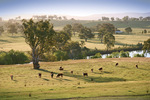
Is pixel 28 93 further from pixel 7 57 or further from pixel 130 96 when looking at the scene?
pixel 7 57

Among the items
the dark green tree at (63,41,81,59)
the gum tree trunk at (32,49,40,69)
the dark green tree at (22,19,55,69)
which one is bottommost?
the dark green tree at (63,41,81,59)

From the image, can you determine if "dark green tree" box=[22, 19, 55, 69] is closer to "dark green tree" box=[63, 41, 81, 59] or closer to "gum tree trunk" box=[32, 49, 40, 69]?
"gum tree trunk" box=[32, 49, 40, 69]

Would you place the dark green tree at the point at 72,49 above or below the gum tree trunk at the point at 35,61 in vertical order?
below

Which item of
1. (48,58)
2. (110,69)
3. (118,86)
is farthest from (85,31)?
(118,86)

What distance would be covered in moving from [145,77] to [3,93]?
2893 centimetres

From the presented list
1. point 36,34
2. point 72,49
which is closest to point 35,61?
point 36,34

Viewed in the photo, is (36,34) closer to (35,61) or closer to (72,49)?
(35,61)

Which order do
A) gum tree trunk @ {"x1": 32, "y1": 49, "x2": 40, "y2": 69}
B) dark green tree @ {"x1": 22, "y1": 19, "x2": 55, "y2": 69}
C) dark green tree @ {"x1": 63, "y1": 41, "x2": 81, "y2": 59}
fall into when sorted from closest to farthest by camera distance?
dark green tree @ {"x1": 22, "y1": 19, "x2": 55, "y2": 69} → gum tree trunk @ {"x1": 32, "y1": 49, "x2": 40, "y2": 69} → dark green tree @ {"x1": 63, "y1": 41, "x2": 81, "y2": 59}

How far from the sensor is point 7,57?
7612 centimetres

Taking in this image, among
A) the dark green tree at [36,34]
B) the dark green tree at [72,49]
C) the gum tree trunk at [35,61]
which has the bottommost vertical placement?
the dark green tree at [72,49]

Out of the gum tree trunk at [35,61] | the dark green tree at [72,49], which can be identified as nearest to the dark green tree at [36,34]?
the gum tree trunk at [35,61]

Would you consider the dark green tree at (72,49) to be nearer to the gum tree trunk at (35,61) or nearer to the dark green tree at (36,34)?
the dark green tree at (36,34)

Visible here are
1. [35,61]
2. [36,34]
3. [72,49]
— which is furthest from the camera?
[72,49]

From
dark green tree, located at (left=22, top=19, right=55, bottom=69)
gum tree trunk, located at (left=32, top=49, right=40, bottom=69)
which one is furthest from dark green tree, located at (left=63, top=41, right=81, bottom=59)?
gum tree trunk, located at (left=32, top=49, right=40, bottom=69)
